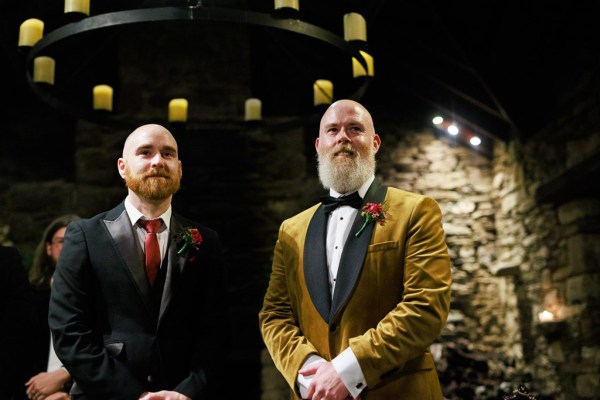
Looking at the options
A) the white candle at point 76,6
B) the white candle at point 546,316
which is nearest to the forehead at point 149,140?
the white candle at point 76,6

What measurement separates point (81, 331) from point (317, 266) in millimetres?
790

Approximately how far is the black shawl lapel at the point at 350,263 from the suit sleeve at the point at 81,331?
2.25ft

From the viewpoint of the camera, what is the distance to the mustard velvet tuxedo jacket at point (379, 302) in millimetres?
1907

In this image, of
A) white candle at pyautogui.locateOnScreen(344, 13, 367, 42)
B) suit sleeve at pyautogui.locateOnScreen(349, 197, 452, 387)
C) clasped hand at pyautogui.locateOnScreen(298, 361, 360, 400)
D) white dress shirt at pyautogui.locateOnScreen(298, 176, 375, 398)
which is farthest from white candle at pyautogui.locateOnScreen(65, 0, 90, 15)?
clasped hand at pyautogui.locateOnScreen(298, 361, 360, 400)

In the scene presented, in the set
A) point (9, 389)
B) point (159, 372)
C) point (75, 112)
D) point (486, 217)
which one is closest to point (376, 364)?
point (159, 372)

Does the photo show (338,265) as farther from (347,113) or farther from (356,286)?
(347,113)

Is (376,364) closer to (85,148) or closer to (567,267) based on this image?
(567,267)

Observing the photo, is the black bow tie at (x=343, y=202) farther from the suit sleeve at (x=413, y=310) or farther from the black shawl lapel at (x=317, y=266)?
the suit sleeve at (x=413, y=310)

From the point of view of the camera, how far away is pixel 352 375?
6.14ft

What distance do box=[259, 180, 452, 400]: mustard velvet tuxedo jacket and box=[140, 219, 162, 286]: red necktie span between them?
1.40 ft

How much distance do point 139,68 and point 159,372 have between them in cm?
516

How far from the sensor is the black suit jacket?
2.01m

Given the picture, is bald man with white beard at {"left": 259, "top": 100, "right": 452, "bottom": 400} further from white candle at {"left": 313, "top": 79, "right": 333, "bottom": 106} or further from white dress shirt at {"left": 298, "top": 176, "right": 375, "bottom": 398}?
white candle at {"left": 313, "top": 79, "right": 333, "bottom": 106}

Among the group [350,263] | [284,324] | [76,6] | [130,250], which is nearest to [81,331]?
[130,250]
